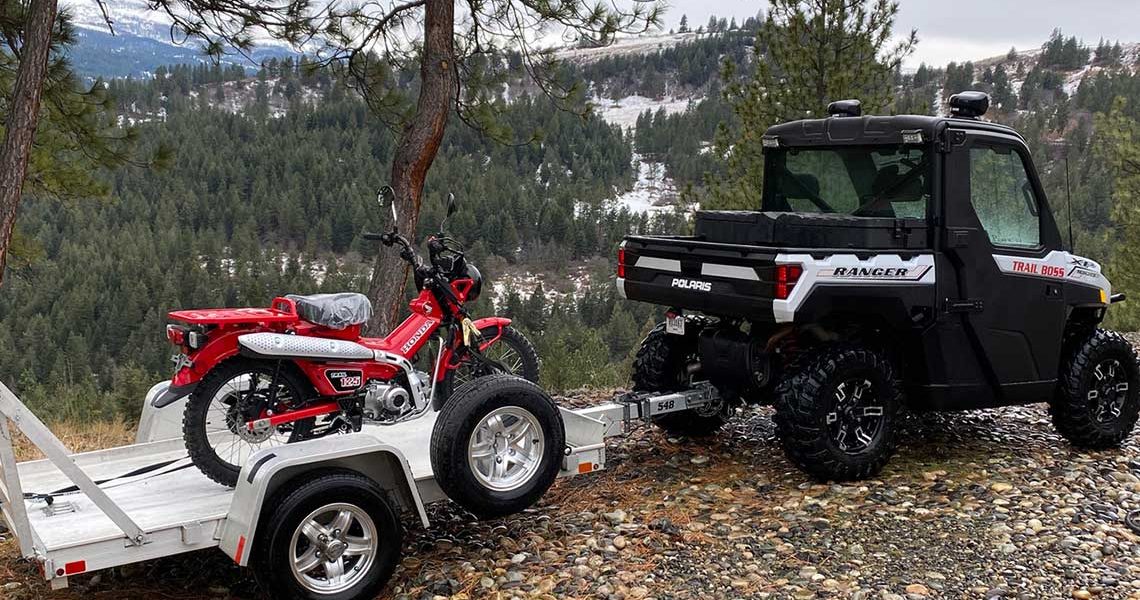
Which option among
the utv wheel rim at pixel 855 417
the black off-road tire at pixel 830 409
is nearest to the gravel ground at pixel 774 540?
the black off-road tire at pixel 830 409

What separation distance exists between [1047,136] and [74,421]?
114 meters

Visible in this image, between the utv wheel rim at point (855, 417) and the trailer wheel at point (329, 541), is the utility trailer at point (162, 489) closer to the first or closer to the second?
the trailer wheel at point (329, 541)

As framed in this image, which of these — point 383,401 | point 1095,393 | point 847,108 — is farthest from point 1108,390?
point 383,401

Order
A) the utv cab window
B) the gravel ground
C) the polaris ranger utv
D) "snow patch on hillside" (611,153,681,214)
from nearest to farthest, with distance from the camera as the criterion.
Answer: the gravel ground < the polaris ranger utv < the utv cab window < "snow patch on hillside" (611,153,681,214)

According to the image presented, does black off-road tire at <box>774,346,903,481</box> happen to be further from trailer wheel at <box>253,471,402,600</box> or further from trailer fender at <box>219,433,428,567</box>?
trailer wheel at <box>253,471,402,600</box>

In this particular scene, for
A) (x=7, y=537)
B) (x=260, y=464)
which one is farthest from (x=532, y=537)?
(x=7, y=537)

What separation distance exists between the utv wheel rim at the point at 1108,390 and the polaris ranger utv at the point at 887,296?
12 mm

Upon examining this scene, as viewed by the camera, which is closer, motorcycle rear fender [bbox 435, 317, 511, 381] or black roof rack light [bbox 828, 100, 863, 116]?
motorcycle rear fender [bbox 435, 317, 511, 381]

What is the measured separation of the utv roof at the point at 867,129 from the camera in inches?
229

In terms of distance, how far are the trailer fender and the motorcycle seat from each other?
140cm

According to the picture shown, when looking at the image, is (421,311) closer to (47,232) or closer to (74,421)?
(74,421)

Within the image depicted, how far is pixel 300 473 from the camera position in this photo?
4.23m

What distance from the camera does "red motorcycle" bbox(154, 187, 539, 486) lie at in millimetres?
5309

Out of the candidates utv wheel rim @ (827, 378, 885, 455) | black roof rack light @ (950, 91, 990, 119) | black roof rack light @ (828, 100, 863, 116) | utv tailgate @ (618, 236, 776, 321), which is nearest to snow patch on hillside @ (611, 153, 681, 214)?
black roof rack light @ (828, 100, 863, 116)
